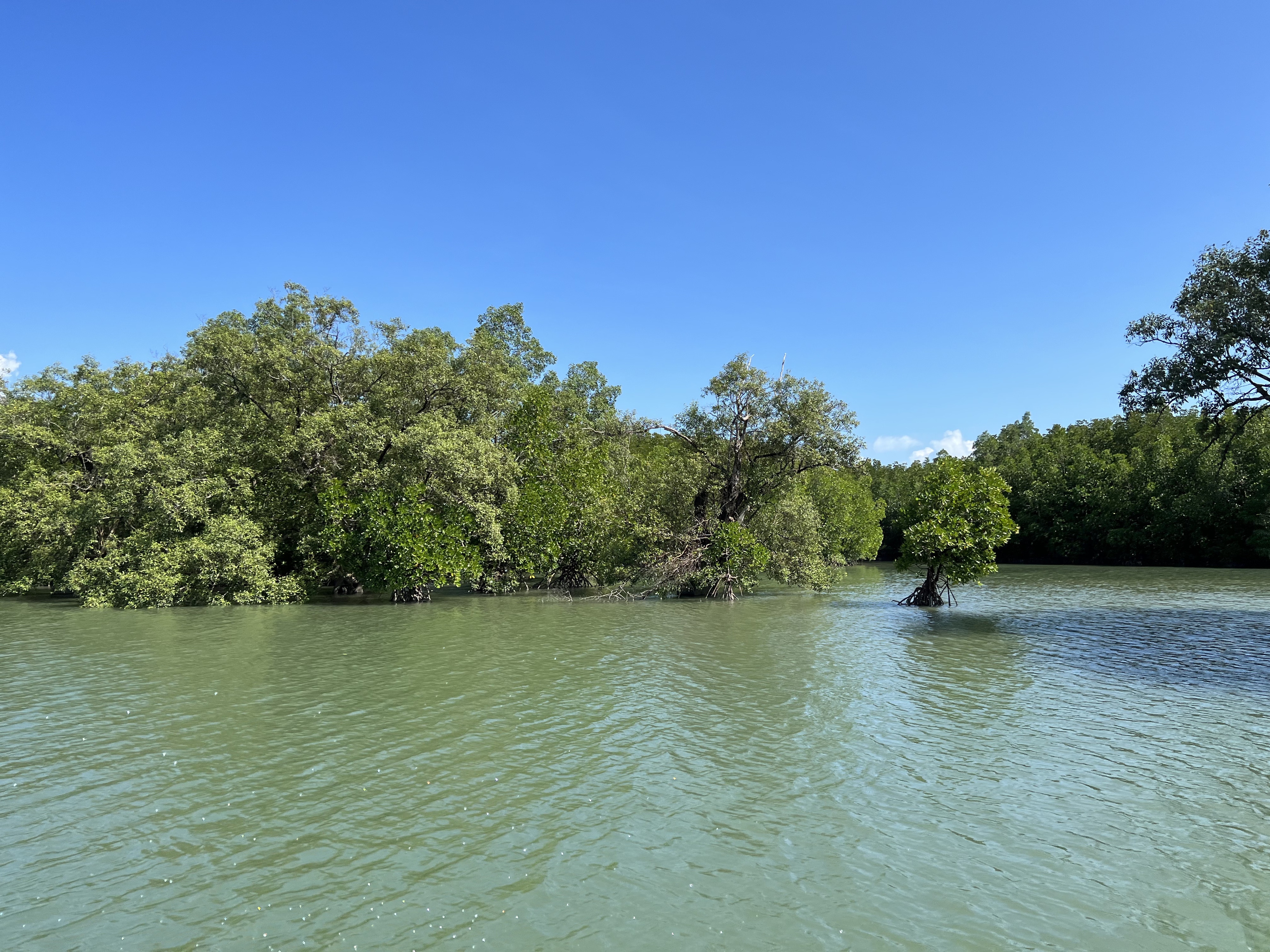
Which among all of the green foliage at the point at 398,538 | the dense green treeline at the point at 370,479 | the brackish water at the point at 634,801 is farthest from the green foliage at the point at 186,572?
the brackish water at the point at 634,801

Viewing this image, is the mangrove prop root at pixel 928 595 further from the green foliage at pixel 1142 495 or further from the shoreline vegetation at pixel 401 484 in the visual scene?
the green foliage at pixel 1142 495

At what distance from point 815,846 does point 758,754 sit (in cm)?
354

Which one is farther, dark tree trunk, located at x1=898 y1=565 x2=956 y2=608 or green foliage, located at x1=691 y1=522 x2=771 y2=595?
green foliage, located at x1=691 y1=522 x2=771 y2=595

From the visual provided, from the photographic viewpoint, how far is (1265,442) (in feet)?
254

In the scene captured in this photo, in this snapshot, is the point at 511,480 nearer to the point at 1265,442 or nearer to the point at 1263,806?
the point at 1263,806

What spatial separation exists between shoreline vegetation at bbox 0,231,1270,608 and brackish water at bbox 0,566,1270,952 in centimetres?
1524

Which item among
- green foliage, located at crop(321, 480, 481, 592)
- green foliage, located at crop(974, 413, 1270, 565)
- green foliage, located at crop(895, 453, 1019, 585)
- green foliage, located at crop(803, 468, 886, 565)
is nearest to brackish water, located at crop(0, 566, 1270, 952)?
green foliage, located at crop(895, 453, 1019, 585)

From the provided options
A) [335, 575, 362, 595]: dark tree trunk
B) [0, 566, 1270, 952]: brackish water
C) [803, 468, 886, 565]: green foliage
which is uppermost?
[803, 468, 886, 565]: green foliage

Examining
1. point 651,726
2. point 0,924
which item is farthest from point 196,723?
point 651,726

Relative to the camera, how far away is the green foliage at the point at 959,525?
3216 cm

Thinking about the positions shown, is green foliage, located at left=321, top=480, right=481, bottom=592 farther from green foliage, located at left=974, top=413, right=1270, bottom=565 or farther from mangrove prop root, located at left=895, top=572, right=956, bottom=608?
green foliage, located at left=974, top=413, right=1270, bottom=565

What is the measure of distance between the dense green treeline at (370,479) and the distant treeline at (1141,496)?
1341 inches

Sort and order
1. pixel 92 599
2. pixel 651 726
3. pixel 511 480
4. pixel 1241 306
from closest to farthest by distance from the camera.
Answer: pixel 651 726 < pixel 1241 306 < pixel 92 599 < pixel 511 480

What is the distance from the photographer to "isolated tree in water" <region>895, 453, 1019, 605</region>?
32156 mm
